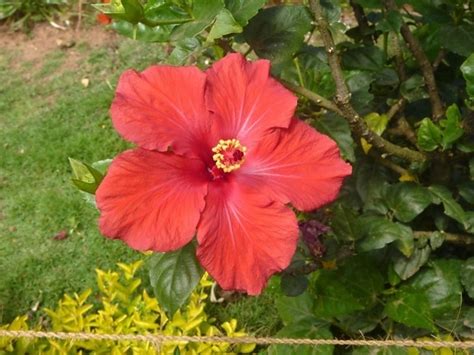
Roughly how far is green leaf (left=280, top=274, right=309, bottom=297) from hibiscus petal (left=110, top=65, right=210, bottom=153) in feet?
2.08

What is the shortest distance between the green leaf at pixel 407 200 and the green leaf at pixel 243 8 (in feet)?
2.38

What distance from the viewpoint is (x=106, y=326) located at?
2221 millimetres

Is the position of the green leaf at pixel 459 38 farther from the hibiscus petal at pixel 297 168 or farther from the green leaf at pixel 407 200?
the hibiscus petal at pixel 297 168

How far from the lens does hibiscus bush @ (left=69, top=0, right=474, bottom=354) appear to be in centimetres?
105

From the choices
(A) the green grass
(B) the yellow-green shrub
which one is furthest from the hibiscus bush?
(A) the green grass

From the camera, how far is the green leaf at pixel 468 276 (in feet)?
5.66

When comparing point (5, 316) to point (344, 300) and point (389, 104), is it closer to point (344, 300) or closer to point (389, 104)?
point (344, 300)

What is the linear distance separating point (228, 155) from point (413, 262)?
0.83 metres

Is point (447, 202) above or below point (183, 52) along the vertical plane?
below

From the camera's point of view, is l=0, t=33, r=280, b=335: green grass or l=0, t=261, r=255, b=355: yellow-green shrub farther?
l=0, t=33, r=280, b=335: green grass

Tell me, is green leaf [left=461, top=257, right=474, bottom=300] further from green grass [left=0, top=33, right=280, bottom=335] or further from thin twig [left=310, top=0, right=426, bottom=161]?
green grass [left=0, top=33, right=280, bottom=335]

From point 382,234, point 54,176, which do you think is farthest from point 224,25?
point 54,176

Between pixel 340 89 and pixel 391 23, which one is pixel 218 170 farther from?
pixel 391 23

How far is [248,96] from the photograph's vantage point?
1125 mm
